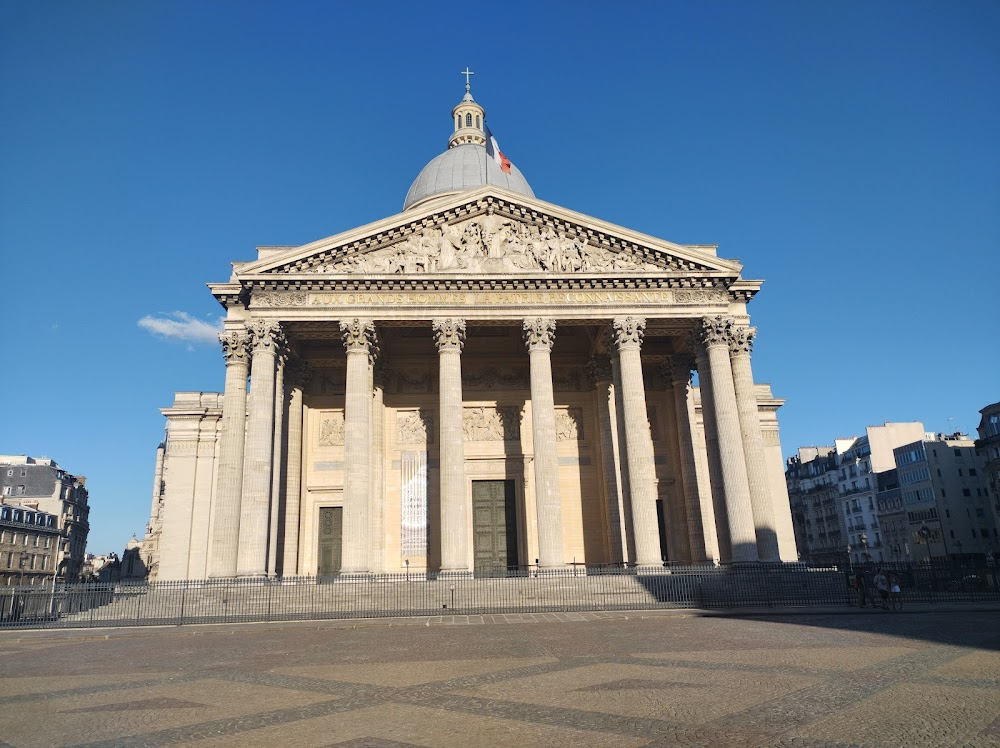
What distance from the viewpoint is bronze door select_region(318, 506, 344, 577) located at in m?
32.6

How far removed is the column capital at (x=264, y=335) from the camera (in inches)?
1124

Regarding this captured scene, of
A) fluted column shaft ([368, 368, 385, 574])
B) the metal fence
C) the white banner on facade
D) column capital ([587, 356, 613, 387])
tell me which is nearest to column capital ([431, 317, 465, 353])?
fluted column shaft ([368, 368, 385, 574])

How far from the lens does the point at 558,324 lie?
30828 mm

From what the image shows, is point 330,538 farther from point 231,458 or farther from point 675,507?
point 675,507

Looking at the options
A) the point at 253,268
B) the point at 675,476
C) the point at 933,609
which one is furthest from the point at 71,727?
the point at 675,476

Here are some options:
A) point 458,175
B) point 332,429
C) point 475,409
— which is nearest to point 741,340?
point 475,409

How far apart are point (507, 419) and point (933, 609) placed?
20.2 meters

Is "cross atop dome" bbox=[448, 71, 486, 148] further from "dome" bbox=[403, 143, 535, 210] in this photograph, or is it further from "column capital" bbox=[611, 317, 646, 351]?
"column capital" bbox=[611, 317, 646, 351]

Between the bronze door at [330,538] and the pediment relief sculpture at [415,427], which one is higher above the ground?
the pediment relief sculpture at [415,427]

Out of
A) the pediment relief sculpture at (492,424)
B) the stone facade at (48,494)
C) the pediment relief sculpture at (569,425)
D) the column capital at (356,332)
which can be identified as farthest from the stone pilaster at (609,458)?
the stone facade at (48,494)

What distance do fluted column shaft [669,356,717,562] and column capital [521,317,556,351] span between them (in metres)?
8.66

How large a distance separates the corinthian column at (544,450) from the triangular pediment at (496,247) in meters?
2.81

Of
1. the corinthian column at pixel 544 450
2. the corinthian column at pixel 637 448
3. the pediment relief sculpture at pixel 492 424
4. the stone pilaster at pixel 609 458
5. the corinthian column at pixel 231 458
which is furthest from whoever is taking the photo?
the pediment relief sculpture at pixel 492 424

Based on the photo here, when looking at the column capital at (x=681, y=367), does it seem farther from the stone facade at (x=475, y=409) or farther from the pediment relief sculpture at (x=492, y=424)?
the pediment relief sculpture at (x=492, y=424)
